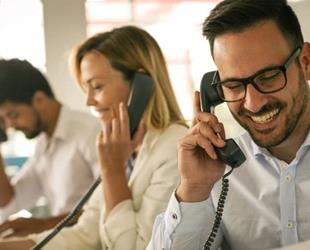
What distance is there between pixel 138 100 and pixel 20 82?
39 cm

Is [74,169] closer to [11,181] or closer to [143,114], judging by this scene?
[11,181]

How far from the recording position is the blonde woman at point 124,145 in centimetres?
88

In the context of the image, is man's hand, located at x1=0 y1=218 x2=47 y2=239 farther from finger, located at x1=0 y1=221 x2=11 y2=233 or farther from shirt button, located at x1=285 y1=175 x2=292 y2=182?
shirt button, located at x1=285 y1=175 x2=292 y2=182

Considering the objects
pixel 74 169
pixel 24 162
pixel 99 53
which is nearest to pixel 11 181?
pixel 24 162

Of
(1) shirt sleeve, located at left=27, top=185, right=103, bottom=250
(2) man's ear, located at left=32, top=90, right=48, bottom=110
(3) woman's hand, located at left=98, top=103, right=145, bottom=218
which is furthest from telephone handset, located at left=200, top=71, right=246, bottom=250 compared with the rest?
(2) man's ear, located at left=32, top=90, right=48, bottom=110

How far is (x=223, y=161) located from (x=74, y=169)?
578mm

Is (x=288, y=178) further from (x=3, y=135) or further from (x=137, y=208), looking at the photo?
(x=3, y=135)

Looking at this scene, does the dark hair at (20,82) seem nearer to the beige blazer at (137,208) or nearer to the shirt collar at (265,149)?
the beige blazer at (137,208)

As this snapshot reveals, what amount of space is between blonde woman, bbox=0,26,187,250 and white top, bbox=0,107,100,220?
0.33 feet

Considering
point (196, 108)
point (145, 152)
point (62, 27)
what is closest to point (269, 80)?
point (196, 108)

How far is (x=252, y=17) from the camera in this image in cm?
67

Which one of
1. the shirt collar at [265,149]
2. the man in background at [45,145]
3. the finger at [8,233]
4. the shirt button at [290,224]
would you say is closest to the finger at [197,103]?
the shirt collar at [265,149]

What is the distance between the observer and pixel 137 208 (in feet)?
2.99

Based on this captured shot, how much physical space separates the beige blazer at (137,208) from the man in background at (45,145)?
120mm
